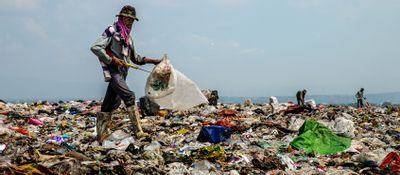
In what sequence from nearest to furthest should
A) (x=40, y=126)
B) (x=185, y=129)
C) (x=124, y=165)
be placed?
(x=124, y=165)
(x=185, y=129)
(x=40, y=126)

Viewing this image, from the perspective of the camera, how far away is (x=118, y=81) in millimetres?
5199

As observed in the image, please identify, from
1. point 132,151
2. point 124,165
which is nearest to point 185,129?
point 132,151

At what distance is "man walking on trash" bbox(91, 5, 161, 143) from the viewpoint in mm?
5113

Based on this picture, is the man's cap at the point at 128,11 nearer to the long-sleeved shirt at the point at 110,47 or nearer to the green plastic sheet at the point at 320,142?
the long-sleeved shirt at the point at 110,47

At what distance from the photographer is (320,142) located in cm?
509

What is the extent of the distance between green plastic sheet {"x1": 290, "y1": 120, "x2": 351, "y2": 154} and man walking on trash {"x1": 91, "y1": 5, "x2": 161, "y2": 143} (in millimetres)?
1811

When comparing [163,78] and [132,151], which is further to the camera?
[163,78]

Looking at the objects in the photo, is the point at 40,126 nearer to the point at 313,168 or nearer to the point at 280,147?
the point at 280,147

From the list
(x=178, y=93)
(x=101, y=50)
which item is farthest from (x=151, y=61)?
(x=178, y=93)

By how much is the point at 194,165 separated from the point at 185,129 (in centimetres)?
288

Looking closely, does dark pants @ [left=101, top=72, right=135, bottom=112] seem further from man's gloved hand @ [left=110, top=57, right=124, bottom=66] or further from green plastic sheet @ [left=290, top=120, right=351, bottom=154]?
green plastic sheet @ [left=290, top=120, right=351, bottom=154]

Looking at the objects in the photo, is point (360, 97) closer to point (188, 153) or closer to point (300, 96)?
point (300, 96)

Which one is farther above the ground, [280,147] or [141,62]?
[141,62]

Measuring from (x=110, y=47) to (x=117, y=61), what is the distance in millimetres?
219
